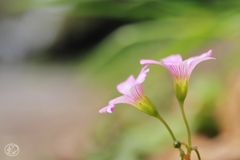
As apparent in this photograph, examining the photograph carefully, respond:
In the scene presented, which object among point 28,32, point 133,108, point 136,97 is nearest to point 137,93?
point 136,97

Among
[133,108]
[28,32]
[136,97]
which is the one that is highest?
[28,32]

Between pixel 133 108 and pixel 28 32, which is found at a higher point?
pixel 28 32

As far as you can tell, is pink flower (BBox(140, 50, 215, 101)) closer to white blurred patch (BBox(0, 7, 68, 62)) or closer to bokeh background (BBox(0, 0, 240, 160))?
bokeh background (BBox(0, 0, 240, 160))

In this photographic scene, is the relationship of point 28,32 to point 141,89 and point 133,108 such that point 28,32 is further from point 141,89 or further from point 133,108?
point 141,89

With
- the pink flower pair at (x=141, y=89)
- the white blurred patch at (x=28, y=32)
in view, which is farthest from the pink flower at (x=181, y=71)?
the white blurred patch at (x=28, y=32)

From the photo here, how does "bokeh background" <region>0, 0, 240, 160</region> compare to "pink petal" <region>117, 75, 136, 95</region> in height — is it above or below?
above

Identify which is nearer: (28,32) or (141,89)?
(141,89)

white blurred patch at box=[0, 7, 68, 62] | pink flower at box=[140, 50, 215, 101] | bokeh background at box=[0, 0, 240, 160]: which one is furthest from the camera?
white blurred patch at box=[0, 7, 68, 62]

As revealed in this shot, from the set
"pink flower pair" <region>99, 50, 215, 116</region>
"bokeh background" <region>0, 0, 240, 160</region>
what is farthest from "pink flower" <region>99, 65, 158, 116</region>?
"bokeh background" <region>0, 0, 240, 160</region>

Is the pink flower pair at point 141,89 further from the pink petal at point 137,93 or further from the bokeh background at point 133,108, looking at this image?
the bokeh background at point 133,108

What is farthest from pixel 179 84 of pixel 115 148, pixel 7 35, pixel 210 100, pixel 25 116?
pixel 7 35

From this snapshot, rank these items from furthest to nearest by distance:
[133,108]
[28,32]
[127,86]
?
1. [28,32]
2. [133,108]
3. [127,86]
